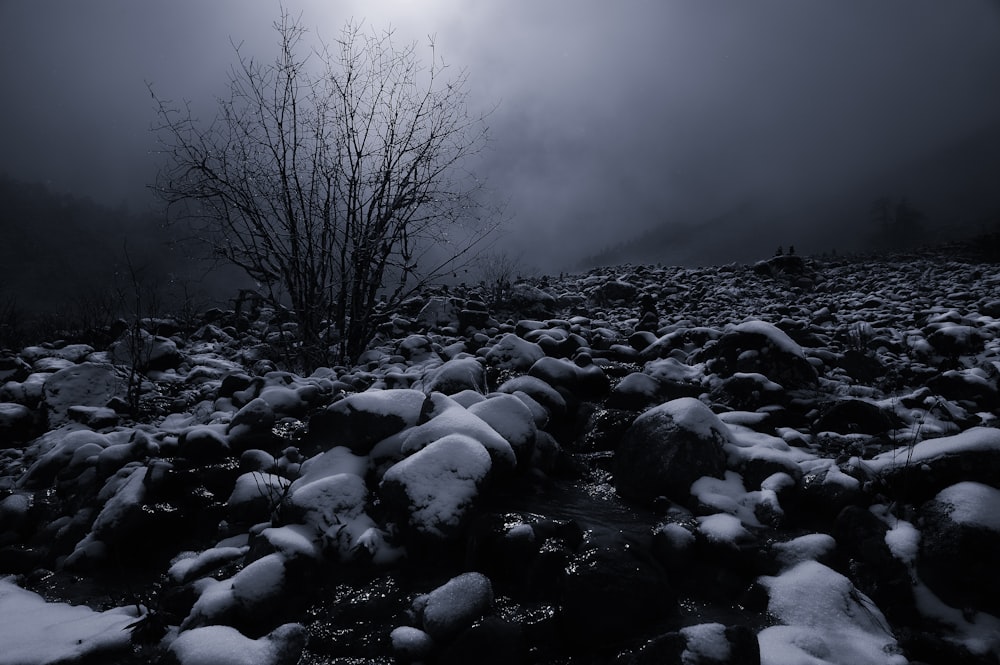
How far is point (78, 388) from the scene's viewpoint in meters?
4.89

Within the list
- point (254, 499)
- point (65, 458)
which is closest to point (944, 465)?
point (254, 499)

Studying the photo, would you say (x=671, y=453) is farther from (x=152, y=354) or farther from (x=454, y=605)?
(x=152, y=354)

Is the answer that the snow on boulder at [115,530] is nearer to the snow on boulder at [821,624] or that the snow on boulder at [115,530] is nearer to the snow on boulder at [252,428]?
the snow on boulder at [252,428]

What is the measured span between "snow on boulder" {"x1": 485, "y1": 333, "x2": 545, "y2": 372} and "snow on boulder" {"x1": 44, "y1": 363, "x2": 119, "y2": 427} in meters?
3.86

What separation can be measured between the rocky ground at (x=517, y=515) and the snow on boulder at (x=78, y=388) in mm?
24

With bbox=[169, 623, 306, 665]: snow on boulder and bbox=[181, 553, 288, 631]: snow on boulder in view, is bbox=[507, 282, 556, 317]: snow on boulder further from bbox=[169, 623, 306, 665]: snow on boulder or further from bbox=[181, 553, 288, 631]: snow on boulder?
bbox=[169, 623, 306, 665]: snow on boulder

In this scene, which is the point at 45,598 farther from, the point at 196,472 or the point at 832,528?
the point at 832,528

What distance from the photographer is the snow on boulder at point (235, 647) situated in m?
1.86

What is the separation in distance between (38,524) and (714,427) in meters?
4.42

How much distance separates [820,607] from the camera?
2.06m

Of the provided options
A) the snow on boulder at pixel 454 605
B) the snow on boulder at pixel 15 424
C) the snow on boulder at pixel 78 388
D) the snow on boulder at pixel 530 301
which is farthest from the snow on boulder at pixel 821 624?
the snow on boulder at pixel 530 301

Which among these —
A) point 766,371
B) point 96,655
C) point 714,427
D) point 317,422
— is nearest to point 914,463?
point 714,427

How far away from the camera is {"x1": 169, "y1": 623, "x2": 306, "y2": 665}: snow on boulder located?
186cm

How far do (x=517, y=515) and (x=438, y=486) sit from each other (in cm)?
43
